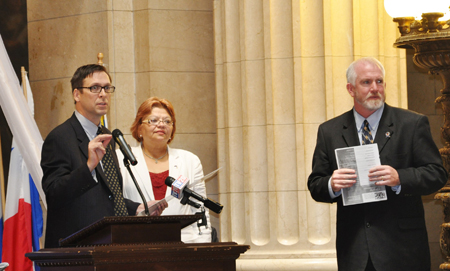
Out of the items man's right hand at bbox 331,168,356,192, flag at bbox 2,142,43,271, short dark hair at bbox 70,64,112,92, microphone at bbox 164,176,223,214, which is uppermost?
short dark hair at bbox 70,64,112,92

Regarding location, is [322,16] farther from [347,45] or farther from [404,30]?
[404,30]

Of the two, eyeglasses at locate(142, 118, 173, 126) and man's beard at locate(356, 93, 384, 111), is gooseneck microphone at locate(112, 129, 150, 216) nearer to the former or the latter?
man's beard at locate(356, 93, 384, 111)

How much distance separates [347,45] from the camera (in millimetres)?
5684

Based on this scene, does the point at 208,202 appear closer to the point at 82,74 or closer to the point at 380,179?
Answer: the point at 380,179

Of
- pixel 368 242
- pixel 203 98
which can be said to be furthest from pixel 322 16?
pixel 368 242

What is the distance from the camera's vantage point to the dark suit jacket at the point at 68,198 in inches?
146

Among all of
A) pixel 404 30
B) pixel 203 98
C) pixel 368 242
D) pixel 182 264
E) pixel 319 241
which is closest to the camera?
pixel 182 264

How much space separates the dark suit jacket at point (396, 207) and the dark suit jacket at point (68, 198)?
1.20 meters

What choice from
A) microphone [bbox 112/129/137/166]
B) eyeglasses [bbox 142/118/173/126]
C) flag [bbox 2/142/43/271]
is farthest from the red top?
flag [bbox 2/142/43/271]

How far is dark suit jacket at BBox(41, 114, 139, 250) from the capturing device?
12.2ft

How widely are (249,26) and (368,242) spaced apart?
2.73m

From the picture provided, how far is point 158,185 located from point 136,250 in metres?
1.91

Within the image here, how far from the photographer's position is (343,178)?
3.61m

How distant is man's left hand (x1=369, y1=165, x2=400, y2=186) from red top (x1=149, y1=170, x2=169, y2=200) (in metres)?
1.72
